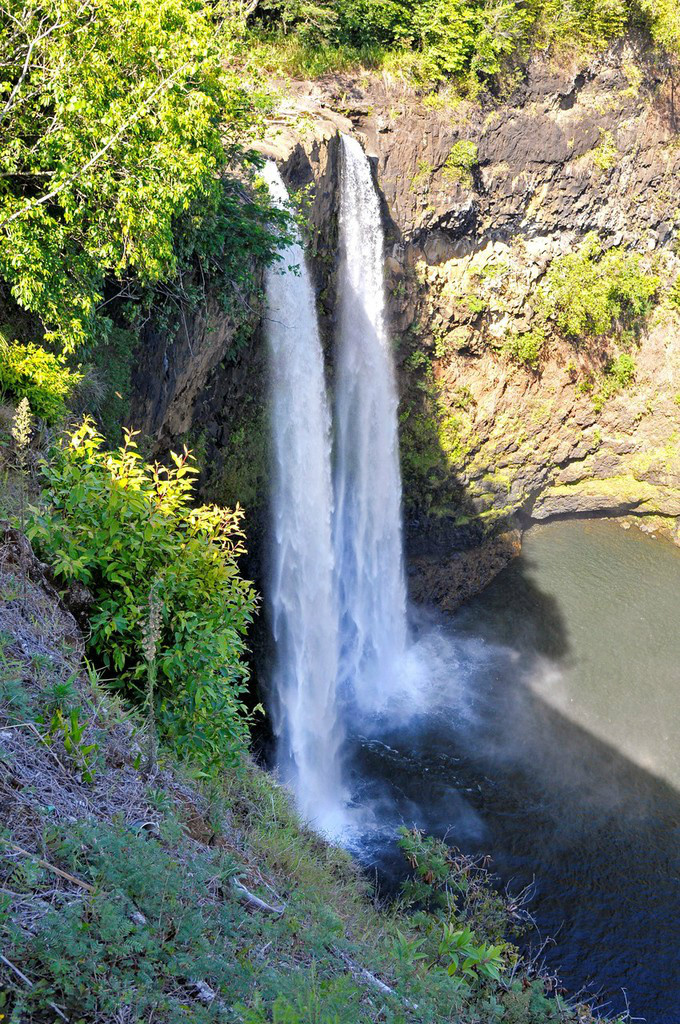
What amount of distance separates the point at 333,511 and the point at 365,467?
177 centimetres

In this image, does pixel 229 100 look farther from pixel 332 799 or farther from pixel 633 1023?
pixel 633 1023

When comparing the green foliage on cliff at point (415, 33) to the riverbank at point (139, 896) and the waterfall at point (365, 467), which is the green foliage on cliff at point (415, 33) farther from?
the riverbank at point (139, 896)

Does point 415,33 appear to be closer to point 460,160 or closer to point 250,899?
point 460,160

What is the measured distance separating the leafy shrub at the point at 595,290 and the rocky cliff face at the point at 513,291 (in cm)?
31

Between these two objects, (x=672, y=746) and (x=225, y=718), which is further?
(x=672, y=746)

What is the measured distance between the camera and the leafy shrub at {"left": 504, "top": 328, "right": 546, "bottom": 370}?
61.9 ft

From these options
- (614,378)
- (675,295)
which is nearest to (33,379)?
(614,378)

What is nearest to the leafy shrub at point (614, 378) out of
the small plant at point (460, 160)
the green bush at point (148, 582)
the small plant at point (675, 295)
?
the small plant at point (675, 295)

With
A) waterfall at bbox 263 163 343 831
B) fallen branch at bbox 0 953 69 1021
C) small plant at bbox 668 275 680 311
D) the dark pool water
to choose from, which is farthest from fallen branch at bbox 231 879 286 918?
small plant at bbox 668 275 680 311

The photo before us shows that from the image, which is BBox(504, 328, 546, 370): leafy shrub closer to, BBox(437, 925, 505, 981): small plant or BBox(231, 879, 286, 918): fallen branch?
BBox(437, 925, 505, 981): small plant

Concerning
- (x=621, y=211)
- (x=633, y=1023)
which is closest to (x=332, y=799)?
(x=633, y=1023)

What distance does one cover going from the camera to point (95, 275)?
7.95m

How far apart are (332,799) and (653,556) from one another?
39.2 ft

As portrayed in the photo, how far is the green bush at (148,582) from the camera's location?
18.1 feet
